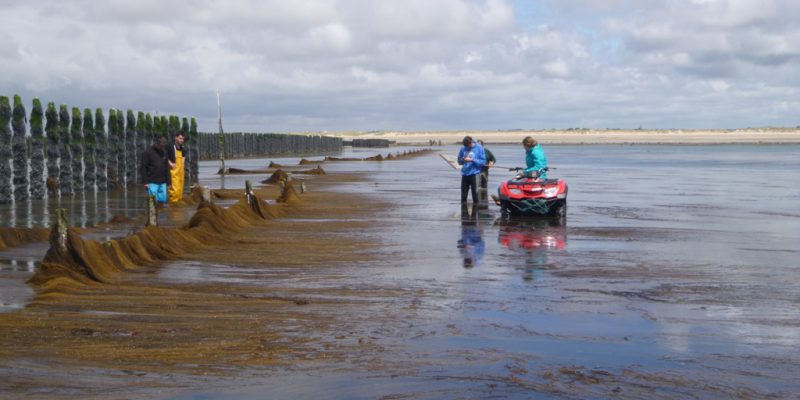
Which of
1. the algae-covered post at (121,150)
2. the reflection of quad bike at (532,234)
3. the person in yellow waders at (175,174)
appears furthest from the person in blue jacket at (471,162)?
the algae-covered post at (121,150)

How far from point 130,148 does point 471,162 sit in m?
16.5

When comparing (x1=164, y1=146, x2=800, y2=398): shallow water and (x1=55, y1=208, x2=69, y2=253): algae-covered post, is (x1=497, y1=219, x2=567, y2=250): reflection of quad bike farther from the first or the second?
(x1=55, y1=208, x2=69, y2=253): algae-covered post

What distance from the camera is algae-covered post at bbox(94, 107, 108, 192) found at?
3206cm

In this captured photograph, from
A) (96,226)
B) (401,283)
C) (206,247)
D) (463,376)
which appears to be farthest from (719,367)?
(96,226)

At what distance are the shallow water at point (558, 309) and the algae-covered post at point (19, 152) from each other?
1082 cm

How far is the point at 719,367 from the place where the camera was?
25.2 ft

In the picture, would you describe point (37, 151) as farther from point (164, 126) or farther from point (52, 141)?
point (164, 126)

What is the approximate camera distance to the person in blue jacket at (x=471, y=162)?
2330cm

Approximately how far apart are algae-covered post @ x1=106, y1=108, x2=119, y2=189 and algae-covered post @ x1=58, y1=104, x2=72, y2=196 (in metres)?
2.40

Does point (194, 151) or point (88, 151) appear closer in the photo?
point (88, 151)

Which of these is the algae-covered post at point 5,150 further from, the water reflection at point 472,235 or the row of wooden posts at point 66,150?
the water reflection at point 472,235

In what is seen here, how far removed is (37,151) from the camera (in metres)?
28.2

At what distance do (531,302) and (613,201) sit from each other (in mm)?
17404

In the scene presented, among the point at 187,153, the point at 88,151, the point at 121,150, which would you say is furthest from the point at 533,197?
the point at 187,153
